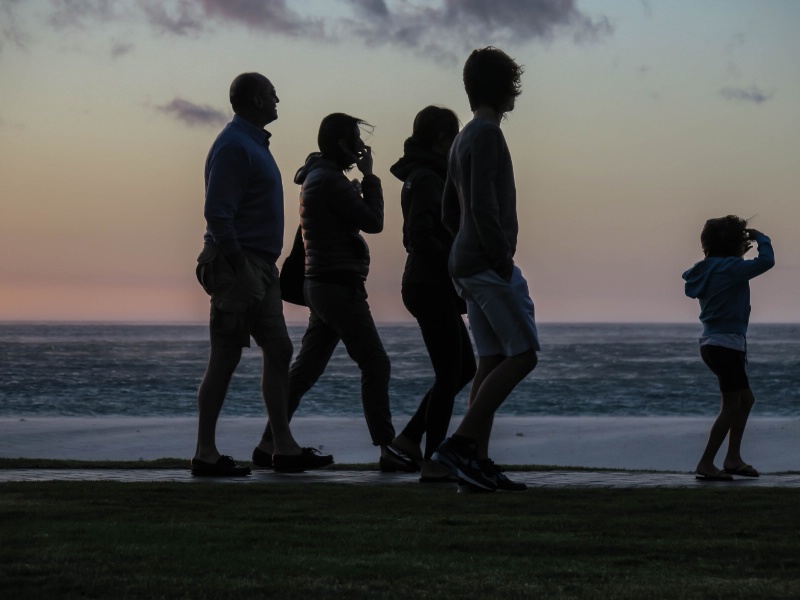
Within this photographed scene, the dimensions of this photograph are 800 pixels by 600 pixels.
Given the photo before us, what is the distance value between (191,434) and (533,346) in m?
6.23

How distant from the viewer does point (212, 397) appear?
20.4 ft

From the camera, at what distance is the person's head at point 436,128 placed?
6254 mm

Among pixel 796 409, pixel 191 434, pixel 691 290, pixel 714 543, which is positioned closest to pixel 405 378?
pixel 796 409

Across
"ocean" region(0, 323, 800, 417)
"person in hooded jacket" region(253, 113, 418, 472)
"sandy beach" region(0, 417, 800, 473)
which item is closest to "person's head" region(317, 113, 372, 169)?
"person in hooded jacket" region(253, 113, 418, 472)

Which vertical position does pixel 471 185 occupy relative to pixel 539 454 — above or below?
above

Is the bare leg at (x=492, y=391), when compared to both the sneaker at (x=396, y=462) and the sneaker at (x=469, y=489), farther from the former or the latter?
the sneaker at (x=396, y=462)

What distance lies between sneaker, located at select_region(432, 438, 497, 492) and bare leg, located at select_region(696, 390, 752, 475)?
Answer: 1639mm

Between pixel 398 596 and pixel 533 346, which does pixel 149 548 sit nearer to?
pixel 398 596

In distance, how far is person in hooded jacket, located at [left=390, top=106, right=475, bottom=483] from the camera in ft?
20.3

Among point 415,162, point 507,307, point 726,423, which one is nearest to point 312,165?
point 415,162

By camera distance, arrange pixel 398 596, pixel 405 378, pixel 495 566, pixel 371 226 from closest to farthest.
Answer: pixel 398 596, pixel 495 566, pixel 371 226, pixel 405 378

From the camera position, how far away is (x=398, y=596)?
318 cm

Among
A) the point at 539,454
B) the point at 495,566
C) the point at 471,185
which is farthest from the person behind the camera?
the point at 539,454

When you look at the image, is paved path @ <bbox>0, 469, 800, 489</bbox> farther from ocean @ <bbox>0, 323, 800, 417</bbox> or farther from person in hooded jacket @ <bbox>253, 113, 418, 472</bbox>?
ocean @ <bbox>0, 323, 800, 417</bbox>
